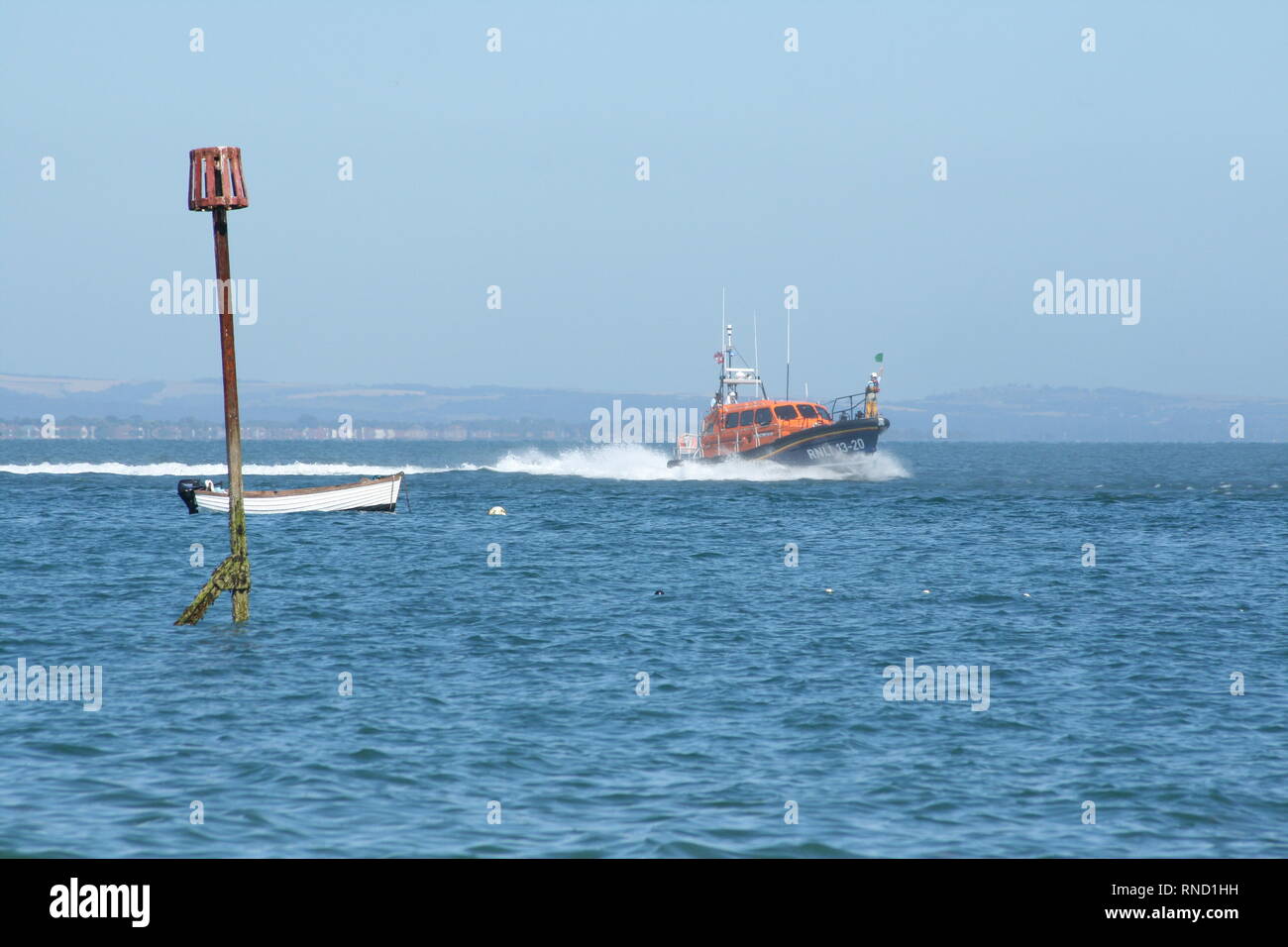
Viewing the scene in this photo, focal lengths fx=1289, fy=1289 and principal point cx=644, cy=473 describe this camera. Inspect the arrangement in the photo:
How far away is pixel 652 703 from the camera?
1606 cm

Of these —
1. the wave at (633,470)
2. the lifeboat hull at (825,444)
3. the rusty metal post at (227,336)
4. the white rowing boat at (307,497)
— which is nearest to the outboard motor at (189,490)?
the white rowing boat at (307,497)

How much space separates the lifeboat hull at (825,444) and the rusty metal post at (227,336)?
46752 mm

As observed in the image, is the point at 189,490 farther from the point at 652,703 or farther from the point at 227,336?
the point at 652,703

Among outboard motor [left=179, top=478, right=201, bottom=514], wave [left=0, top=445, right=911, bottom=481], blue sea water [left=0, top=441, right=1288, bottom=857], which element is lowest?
blue sea water [left=0, top=441, right=1288, bottom=857]

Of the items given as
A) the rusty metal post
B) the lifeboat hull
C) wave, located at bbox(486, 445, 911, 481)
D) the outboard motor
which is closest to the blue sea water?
the rusty metal post

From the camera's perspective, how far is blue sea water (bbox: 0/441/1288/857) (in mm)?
11133

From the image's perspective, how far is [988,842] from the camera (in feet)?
35.2

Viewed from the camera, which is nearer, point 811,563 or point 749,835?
point 749,835

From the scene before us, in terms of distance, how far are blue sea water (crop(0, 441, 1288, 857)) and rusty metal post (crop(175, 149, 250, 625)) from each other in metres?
0.85

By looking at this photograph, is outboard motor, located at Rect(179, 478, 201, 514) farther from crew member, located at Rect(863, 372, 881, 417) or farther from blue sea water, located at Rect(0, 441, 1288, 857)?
crew member, located at Rect(863, 372, 881, 417)
